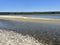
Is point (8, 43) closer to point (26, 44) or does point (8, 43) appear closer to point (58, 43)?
point (26, 44)

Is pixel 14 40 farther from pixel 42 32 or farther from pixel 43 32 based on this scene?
pixel 43 32

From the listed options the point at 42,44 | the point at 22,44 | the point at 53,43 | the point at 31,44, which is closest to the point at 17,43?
the point at 22,44

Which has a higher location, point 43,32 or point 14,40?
point 14,40

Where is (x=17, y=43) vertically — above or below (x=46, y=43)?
above

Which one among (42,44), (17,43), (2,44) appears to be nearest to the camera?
(2,44)

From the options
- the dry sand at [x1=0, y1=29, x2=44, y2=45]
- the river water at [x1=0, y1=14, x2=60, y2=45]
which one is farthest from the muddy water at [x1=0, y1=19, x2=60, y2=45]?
the dry sand at [x1=0, y1=29, x2=44, y2=45]

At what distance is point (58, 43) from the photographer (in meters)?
14.5

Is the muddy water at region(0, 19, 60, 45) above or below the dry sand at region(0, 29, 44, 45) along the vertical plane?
below

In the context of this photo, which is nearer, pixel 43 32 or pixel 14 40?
pixel 14 40

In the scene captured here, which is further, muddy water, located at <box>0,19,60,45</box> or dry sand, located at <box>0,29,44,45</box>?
muddy water, located at <box>0,19,60,45</box>

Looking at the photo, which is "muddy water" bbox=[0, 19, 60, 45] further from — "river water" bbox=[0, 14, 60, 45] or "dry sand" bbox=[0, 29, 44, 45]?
"dry sand" bbox=[0, 29, 44, 45]

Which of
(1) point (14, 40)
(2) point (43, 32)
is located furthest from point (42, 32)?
(1) point (14, 40)

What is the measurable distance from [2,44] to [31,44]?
2507 millimetres

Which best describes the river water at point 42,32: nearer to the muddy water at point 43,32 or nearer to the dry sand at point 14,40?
the muddy water at point 43,32
